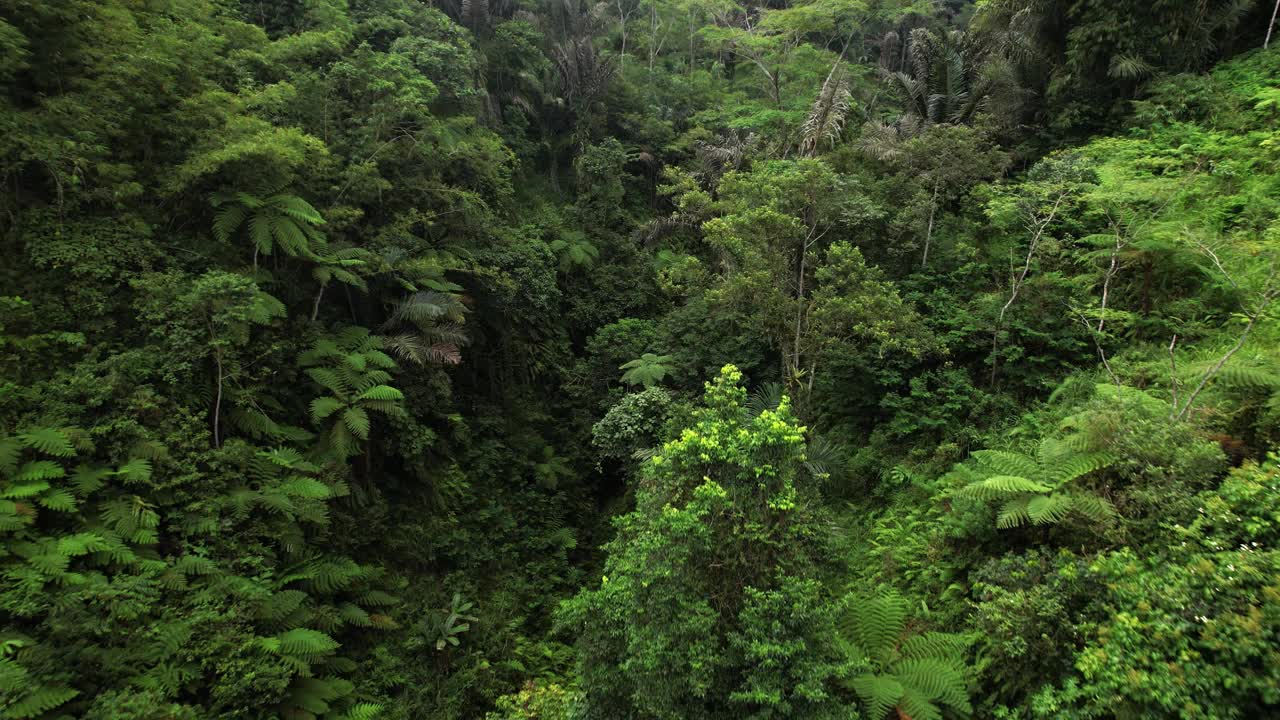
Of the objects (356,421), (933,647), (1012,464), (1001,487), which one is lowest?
(356,421)

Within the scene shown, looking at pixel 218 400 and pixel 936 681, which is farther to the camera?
pixel 218 400

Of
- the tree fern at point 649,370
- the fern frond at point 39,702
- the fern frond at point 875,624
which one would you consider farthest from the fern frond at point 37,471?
the tree fern at point 649,370

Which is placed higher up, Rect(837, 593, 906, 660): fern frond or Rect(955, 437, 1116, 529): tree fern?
Rect(955, 437, 1116, 529): tree fern

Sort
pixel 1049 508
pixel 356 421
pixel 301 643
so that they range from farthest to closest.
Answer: pixel 356 421 → pixel 301 643 → pixel 1049 508

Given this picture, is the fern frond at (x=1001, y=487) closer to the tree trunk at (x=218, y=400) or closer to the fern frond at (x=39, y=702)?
the fern frond at (x=39, y=702)

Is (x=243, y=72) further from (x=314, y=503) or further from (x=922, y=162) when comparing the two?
(x=922, y=162)

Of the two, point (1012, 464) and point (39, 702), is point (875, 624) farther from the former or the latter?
point (39, 702)

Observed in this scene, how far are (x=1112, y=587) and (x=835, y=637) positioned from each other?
2208 mm

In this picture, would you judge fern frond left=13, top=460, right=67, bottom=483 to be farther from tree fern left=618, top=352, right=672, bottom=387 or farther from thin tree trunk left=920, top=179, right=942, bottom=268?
thin tree trunk left=920, top=179, right=942, bottom=268

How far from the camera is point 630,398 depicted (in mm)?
11453

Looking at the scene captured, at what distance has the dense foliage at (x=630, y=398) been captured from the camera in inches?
191

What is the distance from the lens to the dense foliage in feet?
15.9

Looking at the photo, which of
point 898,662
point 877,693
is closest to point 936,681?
point 898,662

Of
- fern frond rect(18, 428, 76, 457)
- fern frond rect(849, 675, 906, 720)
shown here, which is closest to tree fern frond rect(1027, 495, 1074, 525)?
fern frond rect(849, 675, 906, 720)
